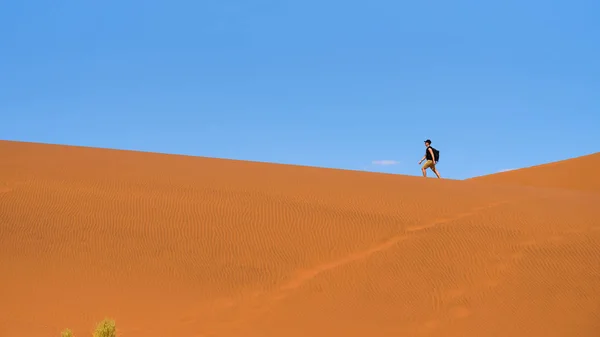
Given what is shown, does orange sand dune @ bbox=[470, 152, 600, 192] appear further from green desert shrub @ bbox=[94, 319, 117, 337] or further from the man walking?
green desert shrub @ bbox=[94, 319, 117, 337]

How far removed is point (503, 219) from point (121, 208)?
6953 millimetres

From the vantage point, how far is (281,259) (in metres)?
10.5

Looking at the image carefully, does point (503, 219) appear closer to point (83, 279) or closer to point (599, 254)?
point (599, 254)

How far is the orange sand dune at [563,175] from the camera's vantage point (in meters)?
30.5

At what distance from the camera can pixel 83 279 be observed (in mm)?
9547

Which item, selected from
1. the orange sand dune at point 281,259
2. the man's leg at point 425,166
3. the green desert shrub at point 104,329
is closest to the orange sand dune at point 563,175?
the man's leg at point 425,166

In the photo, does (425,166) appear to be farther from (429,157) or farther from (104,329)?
(104,329)

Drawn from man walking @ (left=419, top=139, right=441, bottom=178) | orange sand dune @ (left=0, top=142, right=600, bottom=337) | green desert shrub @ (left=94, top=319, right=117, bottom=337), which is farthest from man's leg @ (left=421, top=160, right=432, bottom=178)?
green desert shrub @ (left=94, top=319, right=117, bottom=337)

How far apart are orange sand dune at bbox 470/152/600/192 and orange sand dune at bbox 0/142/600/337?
17.1 metres

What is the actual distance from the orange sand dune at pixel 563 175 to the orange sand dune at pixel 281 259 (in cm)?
1708

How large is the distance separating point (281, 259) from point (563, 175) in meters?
25.6

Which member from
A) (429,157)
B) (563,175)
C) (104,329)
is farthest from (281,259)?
(563,175)

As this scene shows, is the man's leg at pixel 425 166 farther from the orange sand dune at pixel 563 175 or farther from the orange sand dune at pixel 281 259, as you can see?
the orange sand dune at pixel 563 175

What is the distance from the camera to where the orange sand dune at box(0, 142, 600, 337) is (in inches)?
344
